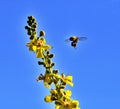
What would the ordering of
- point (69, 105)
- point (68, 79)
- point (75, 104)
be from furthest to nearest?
point (68, 79) → point (75, 104) → point (69, 105)

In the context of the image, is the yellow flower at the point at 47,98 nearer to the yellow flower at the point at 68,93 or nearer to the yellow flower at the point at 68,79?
the yellow flower at the point at 68,93

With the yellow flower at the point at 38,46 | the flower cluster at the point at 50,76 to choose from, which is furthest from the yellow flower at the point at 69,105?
the yellow flower at the point at 38,46

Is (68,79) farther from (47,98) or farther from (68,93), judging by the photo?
(47,98)

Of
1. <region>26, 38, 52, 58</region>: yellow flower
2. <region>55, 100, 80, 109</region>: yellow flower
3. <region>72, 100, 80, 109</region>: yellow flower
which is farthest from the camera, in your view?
<region>26, 38, 52, 58</region>: yellow flower

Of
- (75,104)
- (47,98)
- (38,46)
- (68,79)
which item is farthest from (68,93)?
(38,46)

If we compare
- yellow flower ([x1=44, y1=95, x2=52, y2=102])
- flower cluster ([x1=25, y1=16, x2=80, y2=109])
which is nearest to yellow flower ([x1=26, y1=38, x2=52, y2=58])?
flower cluster ([x1=25, y1=16, x2=80, y2=109])

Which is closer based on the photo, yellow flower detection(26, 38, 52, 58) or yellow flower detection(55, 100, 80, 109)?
yellow flower detection(55, 100, 80, 109)

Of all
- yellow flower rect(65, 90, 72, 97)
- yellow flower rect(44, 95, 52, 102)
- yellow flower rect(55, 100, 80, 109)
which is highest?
yellow flower rect(65, 90, 72, 97)

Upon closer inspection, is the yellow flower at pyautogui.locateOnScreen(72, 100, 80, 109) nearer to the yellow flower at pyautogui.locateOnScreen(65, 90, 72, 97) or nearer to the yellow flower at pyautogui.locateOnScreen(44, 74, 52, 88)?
the yellow flower at pyautogui.locateOnScreen(65, 90, 72, 97)
